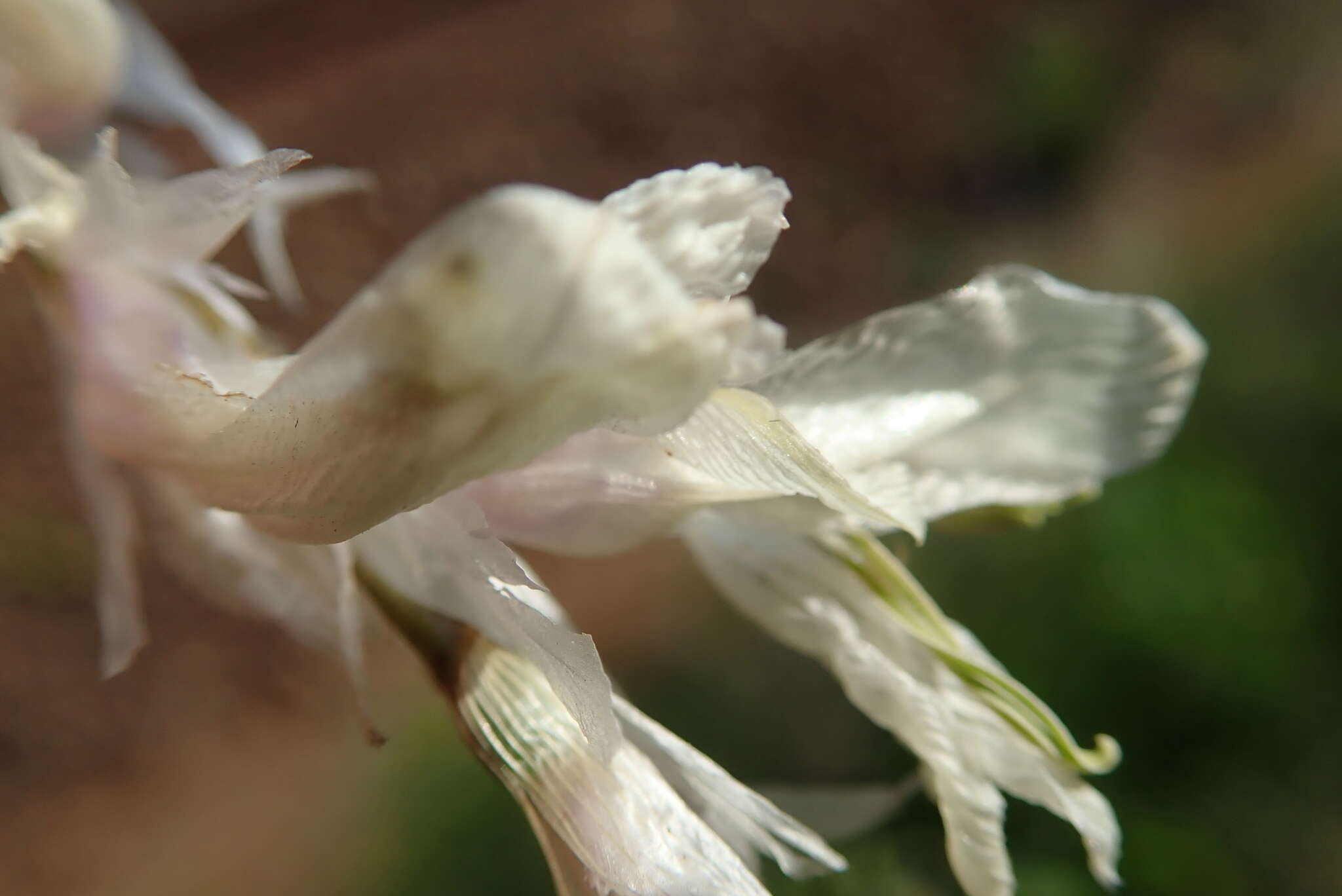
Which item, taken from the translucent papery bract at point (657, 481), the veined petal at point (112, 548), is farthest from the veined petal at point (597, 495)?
the veined petal at point (112, 548)

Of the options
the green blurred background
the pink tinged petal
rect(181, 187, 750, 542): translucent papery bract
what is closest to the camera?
rect(181, 187, 750, 542): translucent papery bract

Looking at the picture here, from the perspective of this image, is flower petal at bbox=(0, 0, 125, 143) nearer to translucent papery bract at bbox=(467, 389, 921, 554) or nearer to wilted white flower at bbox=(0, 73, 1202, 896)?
wilted white flower at bbox=(0, 73, 1202, 896)

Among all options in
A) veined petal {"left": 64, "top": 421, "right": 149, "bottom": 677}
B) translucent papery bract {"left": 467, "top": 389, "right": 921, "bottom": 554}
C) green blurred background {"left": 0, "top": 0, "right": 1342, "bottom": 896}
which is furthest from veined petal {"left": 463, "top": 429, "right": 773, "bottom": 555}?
green blurred background {"left": 0, "top": 0, "right": 1342, "bottom": 896}

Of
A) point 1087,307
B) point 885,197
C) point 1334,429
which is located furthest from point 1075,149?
point 1087,307

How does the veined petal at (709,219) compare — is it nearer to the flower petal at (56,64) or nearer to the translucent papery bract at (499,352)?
the translucent papery bract at (499,352)

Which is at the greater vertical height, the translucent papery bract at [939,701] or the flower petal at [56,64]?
the flower petal at [56,64]

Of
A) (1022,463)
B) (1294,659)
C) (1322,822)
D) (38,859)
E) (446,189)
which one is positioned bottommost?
(38,859)

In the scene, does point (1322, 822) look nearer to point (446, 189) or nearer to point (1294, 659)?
point (1294, 659)
